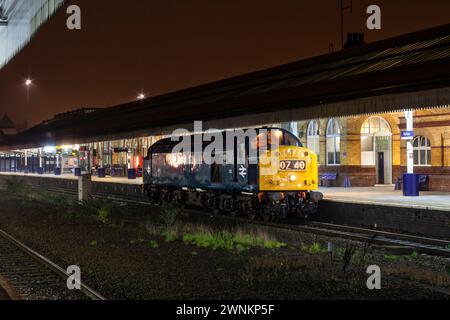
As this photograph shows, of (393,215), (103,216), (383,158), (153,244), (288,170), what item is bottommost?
(153,244)

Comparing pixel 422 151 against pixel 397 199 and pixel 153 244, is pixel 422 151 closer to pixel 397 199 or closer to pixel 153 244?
pixel 397 199

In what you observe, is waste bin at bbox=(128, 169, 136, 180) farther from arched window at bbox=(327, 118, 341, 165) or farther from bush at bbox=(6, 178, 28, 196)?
arched window at bbox=(327, 118, 341, 165)

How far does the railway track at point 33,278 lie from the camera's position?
905cm

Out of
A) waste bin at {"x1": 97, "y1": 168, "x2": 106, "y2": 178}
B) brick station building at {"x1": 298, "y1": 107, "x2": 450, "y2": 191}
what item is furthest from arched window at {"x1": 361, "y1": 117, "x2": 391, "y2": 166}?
waste bin at {"x1": 97, "y1": 168, "x2": 106, "y2": 178}

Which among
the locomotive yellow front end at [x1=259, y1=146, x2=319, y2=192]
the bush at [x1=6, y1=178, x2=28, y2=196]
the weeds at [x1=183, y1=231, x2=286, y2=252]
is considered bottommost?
the weeds at [x1=183, y1=231, x2=286, y2=252]

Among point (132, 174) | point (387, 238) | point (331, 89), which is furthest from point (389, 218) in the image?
point (132, 174)

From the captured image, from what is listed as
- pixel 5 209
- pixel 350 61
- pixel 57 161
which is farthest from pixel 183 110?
pixel 57 161

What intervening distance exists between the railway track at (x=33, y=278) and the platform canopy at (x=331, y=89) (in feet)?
33.1

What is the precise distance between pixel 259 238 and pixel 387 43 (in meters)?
11.1

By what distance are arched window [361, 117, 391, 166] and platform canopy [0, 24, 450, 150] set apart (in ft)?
21.8

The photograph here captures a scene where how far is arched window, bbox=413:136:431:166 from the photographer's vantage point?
27231 millimetres

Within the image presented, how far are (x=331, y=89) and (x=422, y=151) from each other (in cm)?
1111

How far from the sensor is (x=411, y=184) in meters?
23.2

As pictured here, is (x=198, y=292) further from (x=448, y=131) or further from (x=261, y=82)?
(x=448, y=131)
